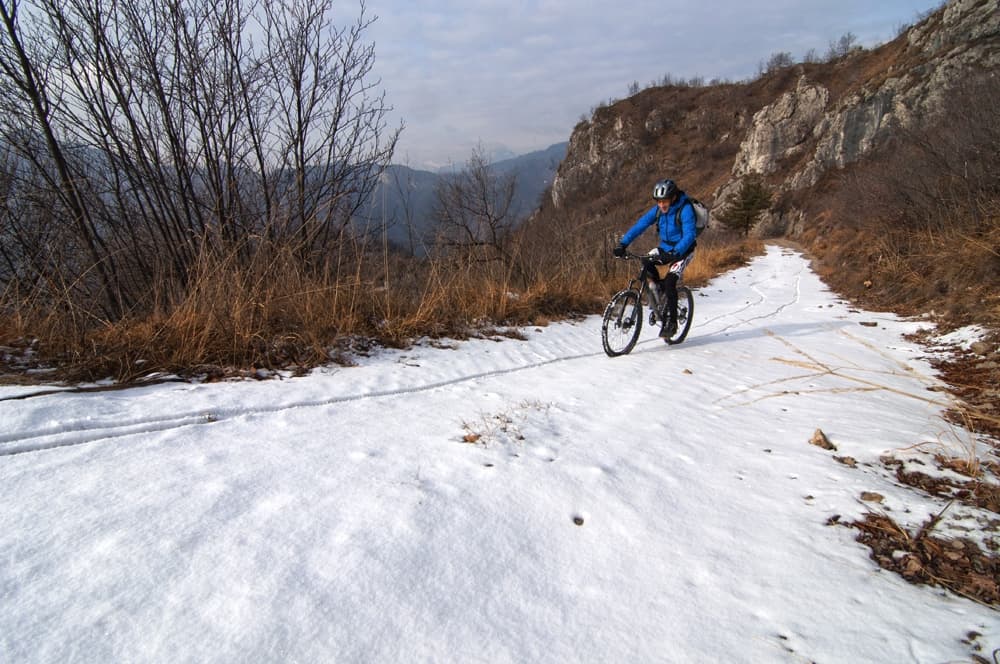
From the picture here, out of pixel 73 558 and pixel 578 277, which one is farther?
pixel 578 277

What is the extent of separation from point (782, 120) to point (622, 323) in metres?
55.4

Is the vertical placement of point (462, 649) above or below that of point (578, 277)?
below

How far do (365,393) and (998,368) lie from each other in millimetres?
4720

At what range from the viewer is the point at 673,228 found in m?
5.23

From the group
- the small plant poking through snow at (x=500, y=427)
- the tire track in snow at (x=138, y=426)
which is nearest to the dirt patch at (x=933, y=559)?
the small plant poking through snow at (x=500, y=427)

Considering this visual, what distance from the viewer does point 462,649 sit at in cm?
114

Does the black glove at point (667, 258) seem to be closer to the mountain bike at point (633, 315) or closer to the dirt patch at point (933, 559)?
the mountain bike at point (633, 315)

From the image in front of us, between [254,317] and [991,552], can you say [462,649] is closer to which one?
[991,552]

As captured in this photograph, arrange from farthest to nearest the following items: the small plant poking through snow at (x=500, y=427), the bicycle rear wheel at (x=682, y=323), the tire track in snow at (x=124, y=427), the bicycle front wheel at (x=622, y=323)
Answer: the bicycle rear wheel at (x=682, y=323), the bicycle front wheel at (x=622, y=323), the small plant poking through snow at (x=500, y=427), the tire track in snow at (x=124, y=427)

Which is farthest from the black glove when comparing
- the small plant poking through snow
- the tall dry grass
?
the small plant poking through snow

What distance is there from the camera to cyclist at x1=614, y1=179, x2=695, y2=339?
5.06 metres

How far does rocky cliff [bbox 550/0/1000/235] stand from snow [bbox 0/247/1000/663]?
1706cm

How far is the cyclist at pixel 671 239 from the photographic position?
506cm

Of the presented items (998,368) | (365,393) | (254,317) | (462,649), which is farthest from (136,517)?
(998,368)
